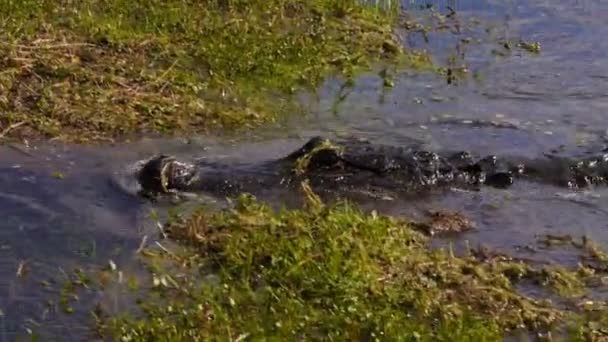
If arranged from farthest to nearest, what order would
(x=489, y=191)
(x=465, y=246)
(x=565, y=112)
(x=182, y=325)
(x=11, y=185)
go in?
(x=565, y=112) < (x=489, y=191) < (x=11, y=185) < (x=465, y=246) < (x=182, y=325)

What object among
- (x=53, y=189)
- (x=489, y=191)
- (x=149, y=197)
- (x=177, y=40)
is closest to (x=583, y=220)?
(x=489, y=191)

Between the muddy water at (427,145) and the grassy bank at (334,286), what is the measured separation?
0.98ft

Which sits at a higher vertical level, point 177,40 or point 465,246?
point 177,40

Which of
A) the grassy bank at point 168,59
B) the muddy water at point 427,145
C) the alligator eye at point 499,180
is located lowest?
the alligator eye at point 499,180

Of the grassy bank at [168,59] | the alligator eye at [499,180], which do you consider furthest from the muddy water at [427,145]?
the grassy bank at [168,59]

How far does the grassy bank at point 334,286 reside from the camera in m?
4.71

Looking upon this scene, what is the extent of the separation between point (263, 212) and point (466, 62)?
413 cm

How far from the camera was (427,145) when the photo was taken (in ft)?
24.3

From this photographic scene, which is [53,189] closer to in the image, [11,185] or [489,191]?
[11,185]

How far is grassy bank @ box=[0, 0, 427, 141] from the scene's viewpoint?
736 cm

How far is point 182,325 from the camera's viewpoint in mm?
4684

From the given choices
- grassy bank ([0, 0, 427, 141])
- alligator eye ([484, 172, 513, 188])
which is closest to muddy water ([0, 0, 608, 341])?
alligator eye ([484, 172, 513, 188])

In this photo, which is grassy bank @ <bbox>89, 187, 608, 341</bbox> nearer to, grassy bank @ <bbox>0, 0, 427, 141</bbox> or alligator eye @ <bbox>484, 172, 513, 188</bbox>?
alligator eye @ <bbox>484, 172, 513, 188</bbox>

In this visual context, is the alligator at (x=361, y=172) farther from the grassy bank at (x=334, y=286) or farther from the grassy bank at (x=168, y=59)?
the grassy bank at (x=168, y=59)
